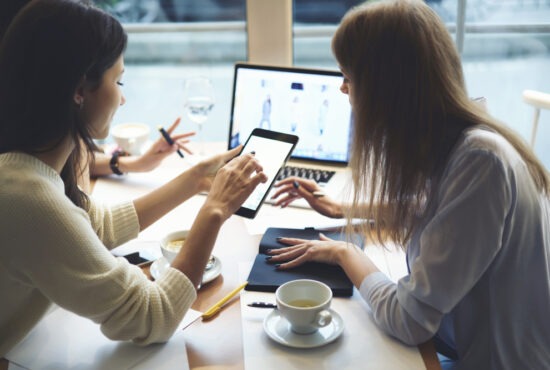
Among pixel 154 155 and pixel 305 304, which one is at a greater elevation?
pixel 154 155

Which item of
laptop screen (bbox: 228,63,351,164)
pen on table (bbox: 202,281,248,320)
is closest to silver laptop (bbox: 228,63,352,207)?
laptop screen (bbox: 228,63,351,164)

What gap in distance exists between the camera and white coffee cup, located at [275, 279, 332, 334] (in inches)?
40.9

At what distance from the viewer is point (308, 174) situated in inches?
70.5

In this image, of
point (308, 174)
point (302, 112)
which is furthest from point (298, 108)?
point (308, 174)

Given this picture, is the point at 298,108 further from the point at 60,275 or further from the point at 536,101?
the point at 60,275

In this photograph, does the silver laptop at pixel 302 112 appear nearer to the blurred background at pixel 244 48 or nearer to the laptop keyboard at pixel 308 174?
the laptop keyboard at pixel 308 174

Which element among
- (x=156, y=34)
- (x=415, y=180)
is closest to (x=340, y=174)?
(x=415, y=180)

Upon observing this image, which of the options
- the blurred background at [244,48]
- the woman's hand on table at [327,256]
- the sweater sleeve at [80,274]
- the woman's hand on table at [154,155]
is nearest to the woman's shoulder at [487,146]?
the woman's hand on table at [327,256]

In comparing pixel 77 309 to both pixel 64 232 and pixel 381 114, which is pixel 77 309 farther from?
pixel 381 114

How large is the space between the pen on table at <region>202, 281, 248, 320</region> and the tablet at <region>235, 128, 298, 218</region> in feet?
0.75

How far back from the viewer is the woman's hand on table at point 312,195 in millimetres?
1502

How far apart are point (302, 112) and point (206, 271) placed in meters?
0.73

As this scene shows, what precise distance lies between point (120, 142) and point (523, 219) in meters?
1.33

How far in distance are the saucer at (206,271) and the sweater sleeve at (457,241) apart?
15.9 inches
